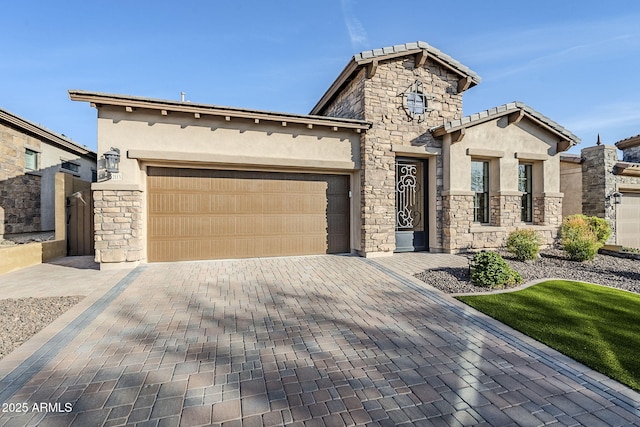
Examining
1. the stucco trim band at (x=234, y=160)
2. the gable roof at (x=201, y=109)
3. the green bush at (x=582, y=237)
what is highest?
the gable roof at (x=201, y=109)

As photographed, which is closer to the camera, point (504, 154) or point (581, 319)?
point (581, 319)

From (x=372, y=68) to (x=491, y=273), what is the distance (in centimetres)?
672

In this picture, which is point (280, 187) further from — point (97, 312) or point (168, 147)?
point (97, 312)

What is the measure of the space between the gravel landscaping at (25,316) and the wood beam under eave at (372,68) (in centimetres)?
917

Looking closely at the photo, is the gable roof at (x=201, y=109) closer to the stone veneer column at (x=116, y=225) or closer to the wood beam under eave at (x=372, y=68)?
the wood beam under eave at (x=372, y=68)

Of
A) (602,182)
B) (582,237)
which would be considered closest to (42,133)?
(582,237)

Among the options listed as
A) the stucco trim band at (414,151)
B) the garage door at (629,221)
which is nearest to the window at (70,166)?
the stucco trim band at (414,151)

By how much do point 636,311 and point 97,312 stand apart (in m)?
8.43

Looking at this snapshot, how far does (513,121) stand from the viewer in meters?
9.73

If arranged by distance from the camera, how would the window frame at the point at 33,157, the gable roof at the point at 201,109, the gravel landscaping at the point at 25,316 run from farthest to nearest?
1. the window frame at the point at 33,157
2. the gable roof at the point at 201,109
3. the gravel landscaping at the point at 25,316

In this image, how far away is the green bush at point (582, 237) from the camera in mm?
8078

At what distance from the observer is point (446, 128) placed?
28.9 ft

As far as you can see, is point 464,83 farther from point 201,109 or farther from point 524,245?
point 201,109

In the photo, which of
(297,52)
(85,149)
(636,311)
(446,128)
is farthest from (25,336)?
(85,149)
